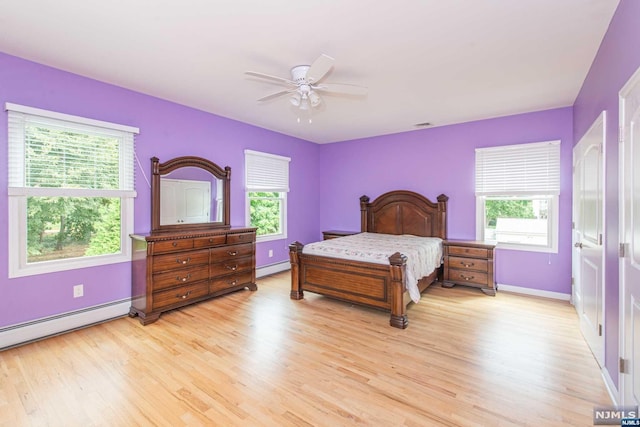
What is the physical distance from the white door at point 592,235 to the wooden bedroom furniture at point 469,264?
1.14 metres

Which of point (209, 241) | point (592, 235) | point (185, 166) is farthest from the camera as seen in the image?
point (185, 166)

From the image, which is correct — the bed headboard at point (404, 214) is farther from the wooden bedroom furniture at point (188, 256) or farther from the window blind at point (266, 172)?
the wooden bedroom furniture at point (188, 256)

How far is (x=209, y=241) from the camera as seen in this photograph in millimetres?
3762

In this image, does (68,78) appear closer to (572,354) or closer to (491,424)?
(491,424)

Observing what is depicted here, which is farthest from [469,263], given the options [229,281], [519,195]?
[229,281]

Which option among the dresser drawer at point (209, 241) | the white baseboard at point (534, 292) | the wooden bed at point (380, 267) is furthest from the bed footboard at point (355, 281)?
the white baseboard at point (534, 292)

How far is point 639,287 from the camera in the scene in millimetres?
1538

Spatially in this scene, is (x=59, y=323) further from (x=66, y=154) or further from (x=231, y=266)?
(x=231, y=266)

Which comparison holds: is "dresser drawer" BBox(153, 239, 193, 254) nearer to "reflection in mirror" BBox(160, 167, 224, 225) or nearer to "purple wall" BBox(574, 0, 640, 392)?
"reflection in mirror" BBox(160, 167, 224, 225)

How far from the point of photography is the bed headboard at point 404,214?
498cm

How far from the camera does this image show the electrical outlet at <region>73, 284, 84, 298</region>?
3.09m

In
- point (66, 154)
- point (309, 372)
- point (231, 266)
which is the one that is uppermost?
point (66, 154)

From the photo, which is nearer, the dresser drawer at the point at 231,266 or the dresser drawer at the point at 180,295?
the dresser drawer at the point at 180,295

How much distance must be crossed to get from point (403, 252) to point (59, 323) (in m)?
3.72
